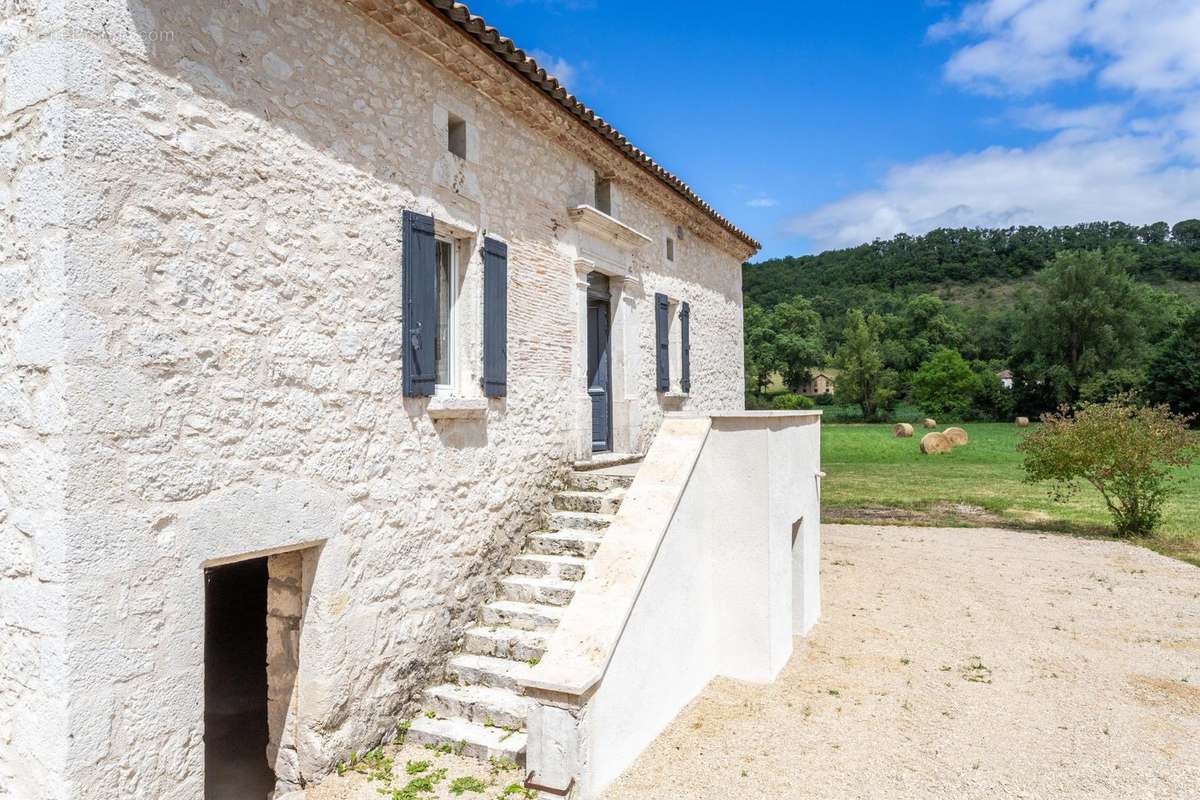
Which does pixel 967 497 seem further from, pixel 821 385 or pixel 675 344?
pixel 821 385

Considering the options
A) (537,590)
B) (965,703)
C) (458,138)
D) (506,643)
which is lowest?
(965,703)

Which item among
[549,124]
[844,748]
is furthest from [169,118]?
[844,748]

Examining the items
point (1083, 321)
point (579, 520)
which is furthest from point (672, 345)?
point (1083, 321)

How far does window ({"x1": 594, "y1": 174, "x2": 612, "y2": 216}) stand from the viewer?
333 inches

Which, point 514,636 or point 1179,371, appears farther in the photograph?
point 1179,371

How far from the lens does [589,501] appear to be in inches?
266

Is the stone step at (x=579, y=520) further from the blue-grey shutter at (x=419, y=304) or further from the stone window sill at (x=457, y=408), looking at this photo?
the blue-grey shutter at (x=419, y=304)

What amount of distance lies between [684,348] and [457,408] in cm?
550

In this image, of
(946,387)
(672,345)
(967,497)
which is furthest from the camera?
(946,387)

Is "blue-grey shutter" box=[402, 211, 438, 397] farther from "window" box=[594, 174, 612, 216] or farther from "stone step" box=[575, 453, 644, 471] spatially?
"window" box=[594, 174, 612, 216]

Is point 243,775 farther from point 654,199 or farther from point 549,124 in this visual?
point 654,199

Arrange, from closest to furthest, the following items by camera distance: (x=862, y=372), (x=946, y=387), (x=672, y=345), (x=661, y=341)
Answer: (x=661, y=341) → (x=672, y=345) → (x=946, y=387) → (x=862, y=372)

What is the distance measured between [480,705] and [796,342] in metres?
47.1

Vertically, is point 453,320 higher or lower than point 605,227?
lower
